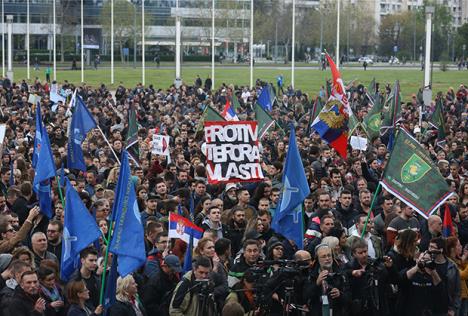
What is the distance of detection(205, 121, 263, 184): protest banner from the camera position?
15.0 m

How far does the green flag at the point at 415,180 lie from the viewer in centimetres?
1212

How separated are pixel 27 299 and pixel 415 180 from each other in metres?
4.68

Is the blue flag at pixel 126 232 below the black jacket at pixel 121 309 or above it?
above

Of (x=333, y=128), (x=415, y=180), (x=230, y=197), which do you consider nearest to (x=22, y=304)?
(x=415, y=180)

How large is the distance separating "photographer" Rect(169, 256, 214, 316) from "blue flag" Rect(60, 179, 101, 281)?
1.26 metres

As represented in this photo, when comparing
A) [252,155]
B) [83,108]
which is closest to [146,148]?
[83,108]

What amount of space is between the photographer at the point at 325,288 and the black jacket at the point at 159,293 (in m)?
1.30

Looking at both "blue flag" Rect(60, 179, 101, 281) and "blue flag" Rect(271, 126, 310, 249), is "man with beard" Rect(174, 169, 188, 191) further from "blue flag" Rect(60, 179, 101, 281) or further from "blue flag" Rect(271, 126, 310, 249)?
"blue flag" Rect(60, 179, 101, 281)

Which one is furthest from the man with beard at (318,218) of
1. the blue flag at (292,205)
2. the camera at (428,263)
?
the camera at (428,263)

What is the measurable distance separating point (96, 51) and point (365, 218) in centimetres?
10469

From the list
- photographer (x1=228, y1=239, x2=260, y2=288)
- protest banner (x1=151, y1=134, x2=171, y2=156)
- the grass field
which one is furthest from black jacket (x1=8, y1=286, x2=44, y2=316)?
the grass field

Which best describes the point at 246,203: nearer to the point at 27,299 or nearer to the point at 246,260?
the point at 246,260

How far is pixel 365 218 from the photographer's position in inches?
498

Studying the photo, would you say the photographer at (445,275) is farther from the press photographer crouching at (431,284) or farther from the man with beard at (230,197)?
the man with beard at (230,197)
